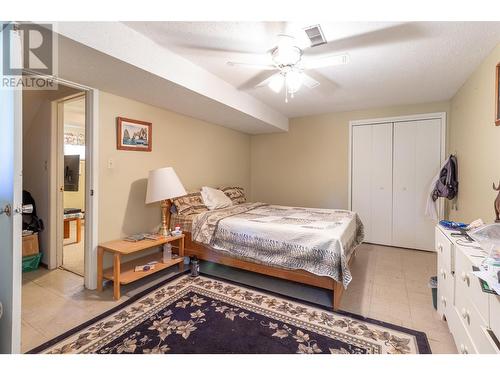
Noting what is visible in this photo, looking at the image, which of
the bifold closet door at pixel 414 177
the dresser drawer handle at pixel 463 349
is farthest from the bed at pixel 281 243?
the bifold closet door at pixel 414 177

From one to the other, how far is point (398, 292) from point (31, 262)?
13.8ft

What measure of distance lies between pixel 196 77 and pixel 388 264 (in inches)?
132

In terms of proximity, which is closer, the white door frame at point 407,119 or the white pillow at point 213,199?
the white pillow at point 213,199

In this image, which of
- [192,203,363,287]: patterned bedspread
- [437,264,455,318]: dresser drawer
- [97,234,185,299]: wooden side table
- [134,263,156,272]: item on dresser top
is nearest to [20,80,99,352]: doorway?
[97,234,185,299]: wooden side table

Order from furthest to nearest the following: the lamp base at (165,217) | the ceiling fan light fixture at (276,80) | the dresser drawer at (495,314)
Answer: the lamp base at (165,217)
the ceiling fan light fixture at (276,80)
the dresser drawer at (495,314)

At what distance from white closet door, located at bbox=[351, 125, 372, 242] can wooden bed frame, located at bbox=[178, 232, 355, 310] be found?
2.29m

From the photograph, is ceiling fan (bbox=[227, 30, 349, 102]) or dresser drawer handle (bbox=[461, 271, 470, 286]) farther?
ceiling fan (bbox=[227, 30, 349, 102])

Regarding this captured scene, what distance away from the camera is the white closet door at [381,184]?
3.90 meters

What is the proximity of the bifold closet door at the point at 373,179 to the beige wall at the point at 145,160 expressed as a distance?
2.40 meters

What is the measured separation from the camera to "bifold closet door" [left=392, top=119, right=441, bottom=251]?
362 cm

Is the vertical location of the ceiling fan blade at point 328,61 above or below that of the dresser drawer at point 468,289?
above

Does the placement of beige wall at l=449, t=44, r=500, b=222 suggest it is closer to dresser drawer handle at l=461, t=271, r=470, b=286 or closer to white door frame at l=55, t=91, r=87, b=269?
dresser drawer handle at l=461, t=271, r=470, b=286

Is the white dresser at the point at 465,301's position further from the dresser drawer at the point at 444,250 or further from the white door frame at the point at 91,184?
the white door frame at the point at 91,184
